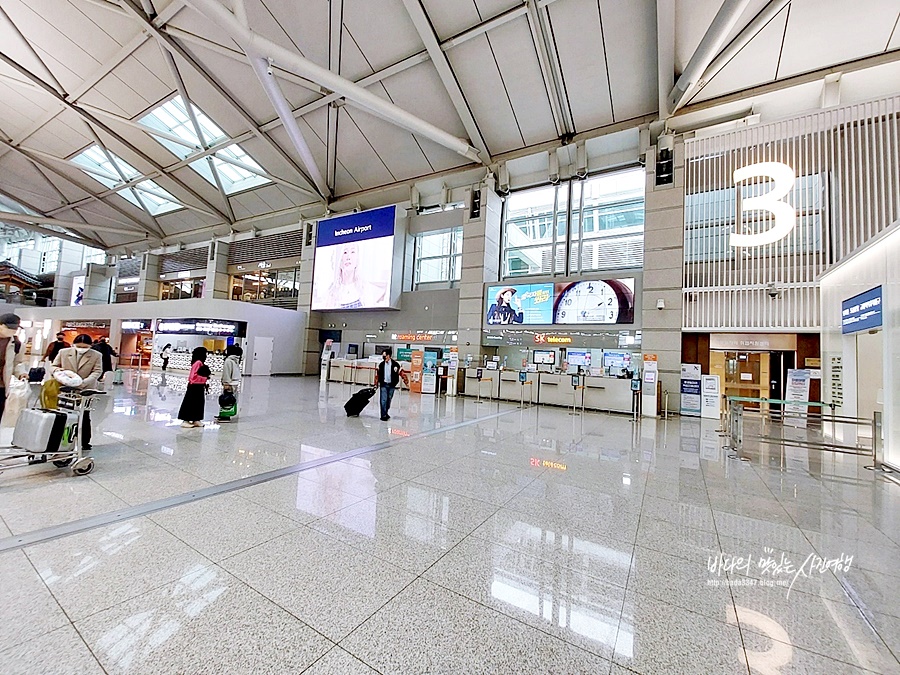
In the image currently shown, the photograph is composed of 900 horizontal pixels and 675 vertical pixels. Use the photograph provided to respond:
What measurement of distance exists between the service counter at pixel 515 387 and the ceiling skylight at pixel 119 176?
1727cm

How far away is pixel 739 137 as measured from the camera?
9.40 m

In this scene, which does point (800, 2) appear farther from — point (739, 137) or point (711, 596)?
point (711, 596)

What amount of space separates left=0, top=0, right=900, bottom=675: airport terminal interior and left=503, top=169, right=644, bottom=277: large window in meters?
0.10

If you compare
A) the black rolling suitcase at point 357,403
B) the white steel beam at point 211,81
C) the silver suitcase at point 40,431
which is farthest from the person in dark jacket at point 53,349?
the white steel beam at point 211,81

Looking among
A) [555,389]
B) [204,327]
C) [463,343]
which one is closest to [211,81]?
[204,327]

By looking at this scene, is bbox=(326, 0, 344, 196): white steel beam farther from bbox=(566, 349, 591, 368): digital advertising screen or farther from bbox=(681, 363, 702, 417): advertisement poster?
bbox=(681, 363, 702, 417): advertisement poster

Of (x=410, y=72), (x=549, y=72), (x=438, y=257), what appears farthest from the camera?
(x=438, y=257)

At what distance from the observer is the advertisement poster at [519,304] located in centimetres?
1135

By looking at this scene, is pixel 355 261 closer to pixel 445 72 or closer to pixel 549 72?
pixel 445 72

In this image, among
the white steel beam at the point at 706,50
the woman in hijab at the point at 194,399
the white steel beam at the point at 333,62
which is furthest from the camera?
the white steel beam at the point at 333,62

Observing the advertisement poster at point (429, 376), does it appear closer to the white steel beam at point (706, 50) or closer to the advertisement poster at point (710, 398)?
the advertisement poster at point (710, 398)

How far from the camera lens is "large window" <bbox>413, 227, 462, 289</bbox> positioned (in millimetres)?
14125

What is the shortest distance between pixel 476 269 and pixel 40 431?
10731mm

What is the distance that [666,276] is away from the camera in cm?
968
